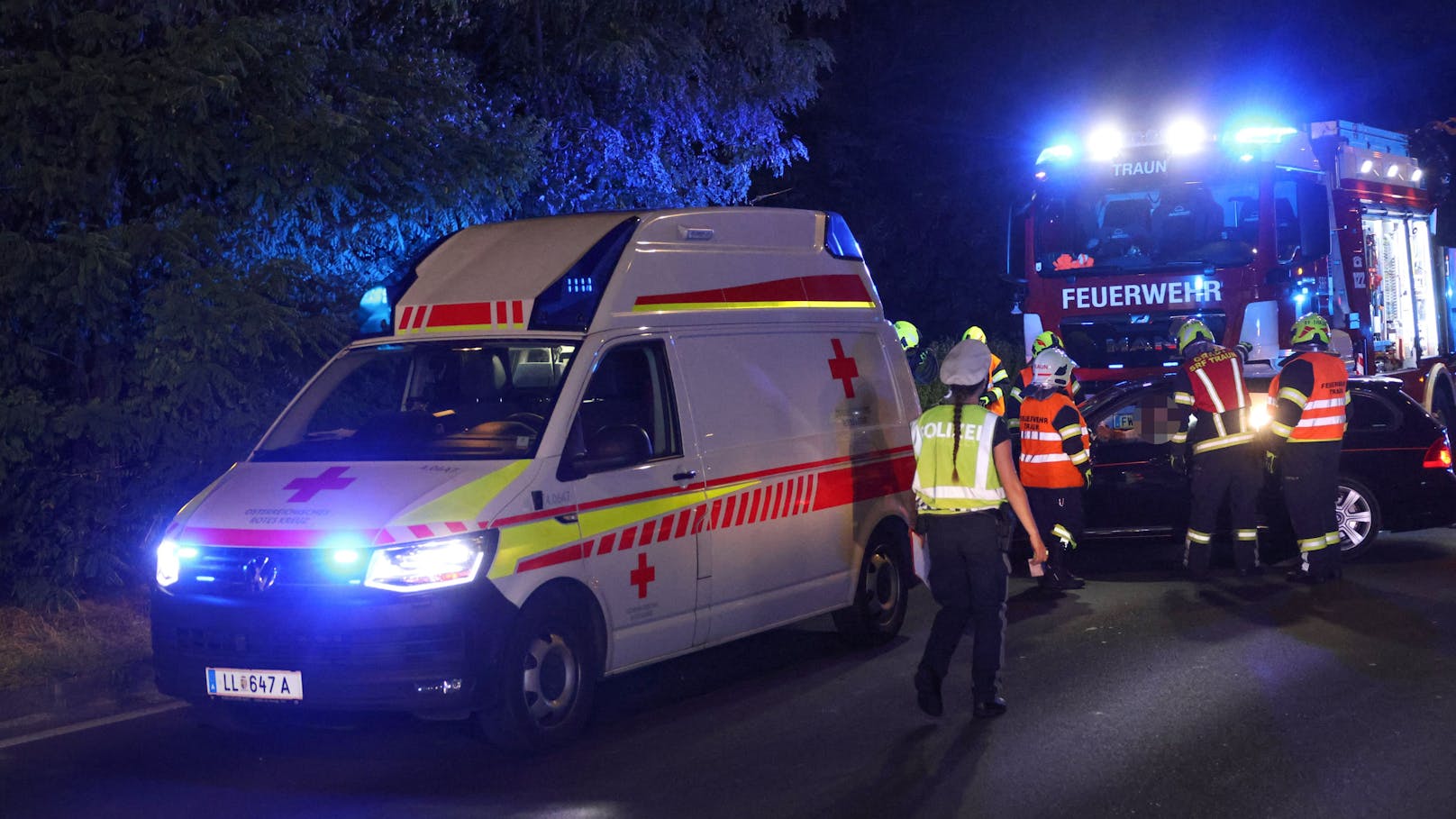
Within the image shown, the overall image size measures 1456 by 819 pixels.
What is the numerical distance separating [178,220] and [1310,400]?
7.40 metres

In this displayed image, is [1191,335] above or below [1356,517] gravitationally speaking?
above

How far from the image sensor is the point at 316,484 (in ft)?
22.2

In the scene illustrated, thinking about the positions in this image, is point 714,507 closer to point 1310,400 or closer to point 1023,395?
point 1023,395

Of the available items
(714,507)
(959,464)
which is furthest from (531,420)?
(959,464)

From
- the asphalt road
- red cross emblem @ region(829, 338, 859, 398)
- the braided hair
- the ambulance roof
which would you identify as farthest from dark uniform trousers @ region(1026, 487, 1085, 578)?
the braided hair

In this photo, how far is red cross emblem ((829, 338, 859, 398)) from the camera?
8812 mm

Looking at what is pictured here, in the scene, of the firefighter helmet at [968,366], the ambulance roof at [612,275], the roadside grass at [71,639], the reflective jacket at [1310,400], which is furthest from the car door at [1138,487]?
the roadside grass at [71,639]

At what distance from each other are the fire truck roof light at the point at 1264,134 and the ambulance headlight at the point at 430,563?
10854 millimetres

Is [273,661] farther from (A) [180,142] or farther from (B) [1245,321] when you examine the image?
(B) [1245,321]

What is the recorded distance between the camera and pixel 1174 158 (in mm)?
15359

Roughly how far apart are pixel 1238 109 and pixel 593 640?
434 inches

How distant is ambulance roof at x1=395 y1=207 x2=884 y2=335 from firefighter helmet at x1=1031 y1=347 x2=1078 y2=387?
90.6 inches

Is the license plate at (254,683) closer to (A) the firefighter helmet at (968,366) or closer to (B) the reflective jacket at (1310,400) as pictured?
(A) the firefighter helmet at (968,366)

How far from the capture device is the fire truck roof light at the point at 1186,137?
50.3 feet
